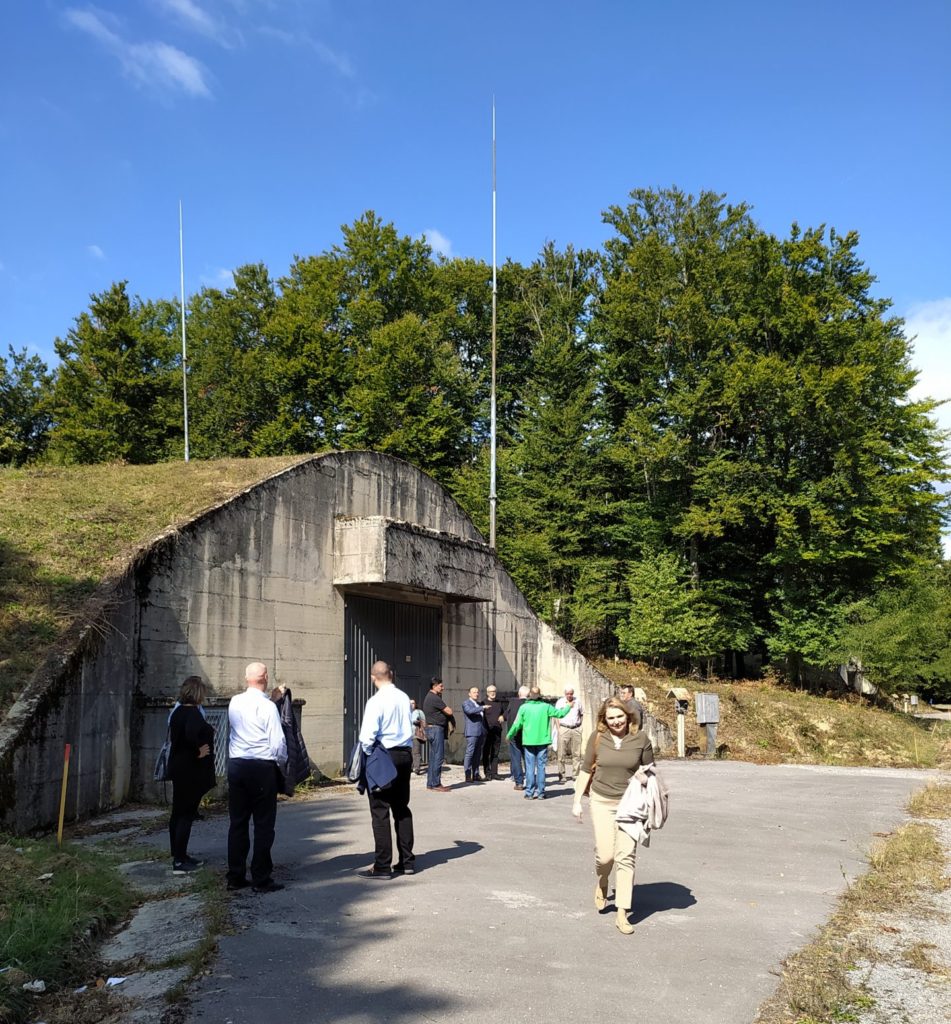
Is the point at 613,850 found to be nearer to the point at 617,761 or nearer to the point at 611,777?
the point at 611,777

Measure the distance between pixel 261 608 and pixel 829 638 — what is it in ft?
82.9

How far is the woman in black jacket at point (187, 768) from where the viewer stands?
8445 mm

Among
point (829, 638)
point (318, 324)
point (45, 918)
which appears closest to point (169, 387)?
point (318, 324)

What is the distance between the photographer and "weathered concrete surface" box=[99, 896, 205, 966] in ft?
19.5

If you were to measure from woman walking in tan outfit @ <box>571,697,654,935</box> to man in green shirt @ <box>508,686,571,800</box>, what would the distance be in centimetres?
726

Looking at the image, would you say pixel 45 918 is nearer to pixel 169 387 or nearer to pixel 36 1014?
pixel 36 1014

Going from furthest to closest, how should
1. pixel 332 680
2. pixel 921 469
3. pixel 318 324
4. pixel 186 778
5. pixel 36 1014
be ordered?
pixel 318 324 < pixel 921 469 < pixel 332 680 < pixel 186 778 < pixel 36 1014

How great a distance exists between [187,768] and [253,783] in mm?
1247

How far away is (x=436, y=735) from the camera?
52.2ft

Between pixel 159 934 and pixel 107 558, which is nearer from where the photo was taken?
pixel 159 934

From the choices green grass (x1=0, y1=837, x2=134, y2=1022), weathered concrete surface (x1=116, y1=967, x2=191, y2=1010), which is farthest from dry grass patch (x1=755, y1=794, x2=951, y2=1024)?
green grass (x1=0, y1=837, x2=134, y2=1022)

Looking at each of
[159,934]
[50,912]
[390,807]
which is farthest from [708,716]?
[50,912]

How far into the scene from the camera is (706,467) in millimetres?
35906

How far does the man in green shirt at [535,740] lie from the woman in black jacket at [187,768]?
22.6 feet
